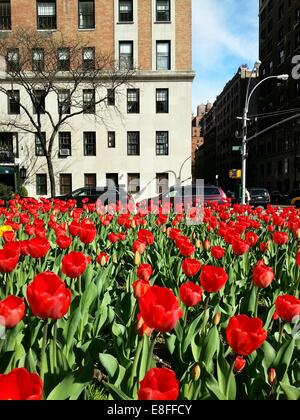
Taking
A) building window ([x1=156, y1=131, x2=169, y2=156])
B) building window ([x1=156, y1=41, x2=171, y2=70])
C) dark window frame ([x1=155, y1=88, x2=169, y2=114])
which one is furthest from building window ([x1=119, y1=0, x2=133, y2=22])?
building window ([x1=156, y1=131, x2=169, y2=156])

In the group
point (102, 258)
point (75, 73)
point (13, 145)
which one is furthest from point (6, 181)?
point (102, 258)

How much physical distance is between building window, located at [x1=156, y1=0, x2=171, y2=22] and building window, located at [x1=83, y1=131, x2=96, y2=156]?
34.7ft

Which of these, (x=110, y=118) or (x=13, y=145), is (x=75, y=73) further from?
(x=13, y=145)

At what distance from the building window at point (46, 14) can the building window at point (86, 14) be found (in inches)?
83.4

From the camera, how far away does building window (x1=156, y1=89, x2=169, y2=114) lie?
33188 millimetres

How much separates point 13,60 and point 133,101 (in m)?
9.53

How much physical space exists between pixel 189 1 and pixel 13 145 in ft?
59.8

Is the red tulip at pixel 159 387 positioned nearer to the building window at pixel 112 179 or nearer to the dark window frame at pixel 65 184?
the building window at pixel 112 179

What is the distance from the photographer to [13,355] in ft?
6.63

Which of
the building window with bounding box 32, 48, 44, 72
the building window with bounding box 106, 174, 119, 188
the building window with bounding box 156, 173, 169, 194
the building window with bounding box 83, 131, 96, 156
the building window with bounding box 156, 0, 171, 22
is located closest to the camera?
the building window with bounding box 32, 48, 44, 72

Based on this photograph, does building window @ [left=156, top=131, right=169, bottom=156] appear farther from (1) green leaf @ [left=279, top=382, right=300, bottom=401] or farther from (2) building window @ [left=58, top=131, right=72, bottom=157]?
(1) green leaf @ [left=279, top=382, right=300, bottom=401]

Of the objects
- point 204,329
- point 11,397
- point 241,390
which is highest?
point 11,397

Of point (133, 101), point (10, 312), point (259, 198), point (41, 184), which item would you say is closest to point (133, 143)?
point (133, 101)

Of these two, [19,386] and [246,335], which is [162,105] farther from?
[19,386]
